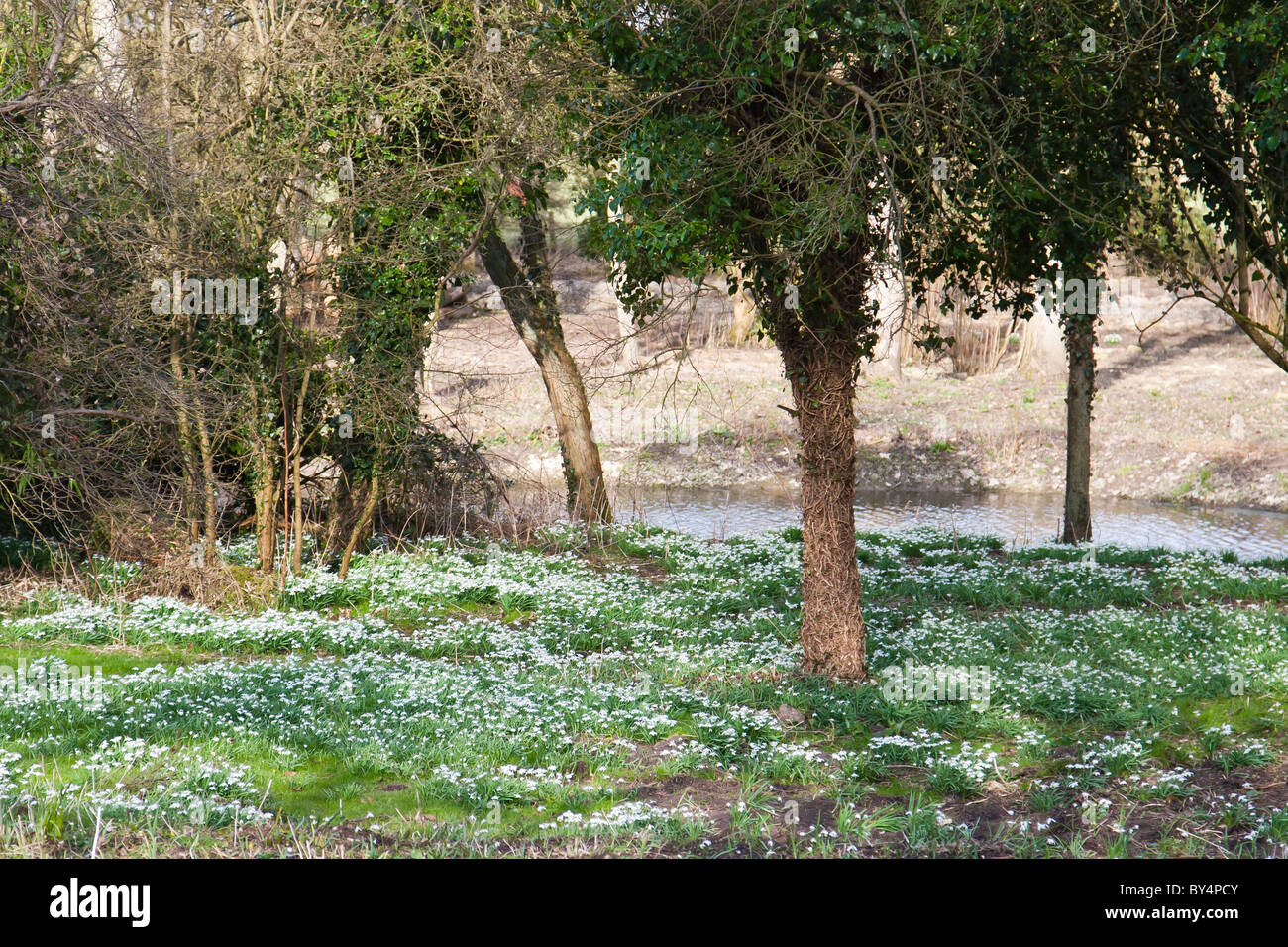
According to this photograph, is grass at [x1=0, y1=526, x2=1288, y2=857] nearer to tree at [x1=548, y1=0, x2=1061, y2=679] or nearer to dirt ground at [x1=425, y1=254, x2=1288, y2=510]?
tree at [x1=548, y1=0, x2=1061, y2=679]

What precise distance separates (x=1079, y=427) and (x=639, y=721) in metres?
10.6

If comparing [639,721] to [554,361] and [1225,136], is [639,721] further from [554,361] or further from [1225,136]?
[554,361]

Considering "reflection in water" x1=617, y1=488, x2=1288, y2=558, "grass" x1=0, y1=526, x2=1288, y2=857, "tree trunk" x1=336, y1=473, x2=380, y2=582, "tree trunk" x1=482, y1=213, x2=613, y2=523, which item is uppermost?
"tree trunk" x1=482, y1=213, x2=613, y2=523

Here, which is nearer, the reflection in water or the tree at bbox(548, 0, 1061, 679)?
the tree at bbox(548, 0, 1061, 679)

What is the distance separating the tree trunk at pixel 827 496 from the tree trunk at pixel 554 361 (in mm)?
7306

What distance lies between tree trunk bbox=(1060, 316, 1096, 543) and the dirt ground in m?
7.71

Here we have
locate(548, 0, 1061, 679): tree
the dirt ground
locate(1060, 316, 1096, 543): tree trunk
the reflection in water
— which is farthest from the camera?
the dirt ground

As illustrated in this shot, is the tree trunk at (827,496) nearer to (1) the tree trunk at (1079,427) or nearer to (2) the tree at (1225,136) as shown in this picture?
(2) the tree at (1225,136)

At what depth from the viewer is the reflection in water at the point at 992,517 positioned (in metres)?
19.7

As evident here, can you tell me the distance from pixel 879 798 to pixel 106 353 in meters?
8.80

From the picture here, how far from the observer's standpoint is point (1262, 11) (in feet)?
26.6

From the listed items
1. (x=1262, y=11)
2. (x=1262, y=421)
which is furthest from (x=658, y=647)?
(x=1262, y=421)

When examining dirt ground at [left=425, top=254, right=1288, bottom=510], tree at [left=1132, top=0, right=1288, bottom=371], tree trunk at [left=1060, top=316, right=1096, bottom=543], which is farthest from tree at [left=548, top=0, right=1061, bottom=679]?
dirt ground at [left=425, top=254, right=1288, bottom=510]

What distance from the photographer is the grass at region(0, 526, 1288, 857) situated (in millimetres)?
5828
